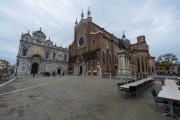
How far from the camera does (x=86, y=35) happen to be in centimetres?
2600

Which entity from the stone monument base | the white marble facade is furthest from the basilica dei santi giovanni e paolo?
the stone monument base

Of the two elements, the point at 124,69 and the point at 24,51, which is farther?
the point at 24,51

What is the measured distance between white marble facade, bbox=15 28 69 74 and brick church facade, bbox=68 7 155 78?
461 centimetres

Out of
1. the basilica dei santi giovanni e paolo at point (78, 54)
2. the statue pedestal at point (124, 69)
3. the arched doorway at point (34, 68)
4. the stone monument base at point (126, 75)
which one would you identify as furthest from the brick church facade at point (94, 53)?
the arched doorway at point (34, 68)

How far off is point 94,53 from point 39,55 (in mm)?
18251

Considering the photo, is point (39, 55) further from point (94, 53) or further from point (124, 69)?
point (124, 69)

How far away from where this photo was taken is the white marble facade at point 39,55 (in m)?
23.2

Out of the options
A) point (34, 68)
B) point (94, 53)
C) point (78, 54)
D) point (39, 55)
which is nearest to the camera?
point (94, 53)

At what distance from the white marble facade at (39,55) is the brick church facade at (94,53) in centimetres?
461

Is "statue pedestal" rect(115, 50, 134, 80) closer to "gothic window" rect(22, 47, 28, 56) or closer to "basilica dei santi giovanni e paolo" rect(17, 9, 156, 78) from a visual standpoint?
"basilica dei santi giovanni e paolo" rect(17, 9, 156, 78)

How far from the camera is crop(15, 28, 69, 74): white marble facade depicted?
912 inches

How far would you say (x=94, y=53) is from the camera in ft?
71.8

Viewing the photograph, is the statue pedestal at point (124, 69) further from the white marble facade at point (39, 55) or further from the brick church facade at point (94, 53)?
the white marble facade at point (39, 55)

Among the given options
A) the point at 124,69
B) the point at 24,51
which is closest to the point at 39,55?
the point at 24,51
